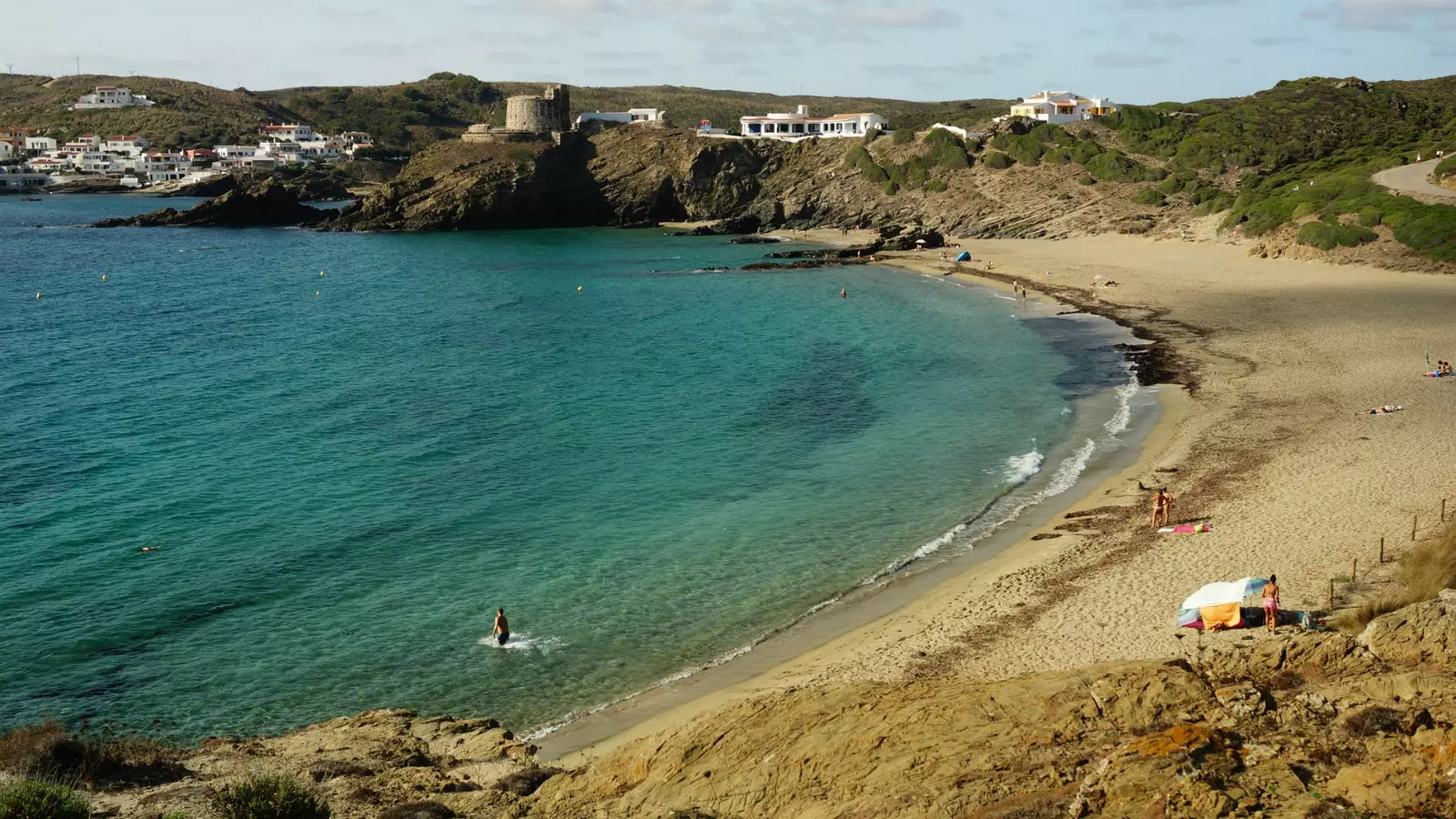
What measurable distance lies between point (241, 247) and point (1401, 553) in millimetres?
99677

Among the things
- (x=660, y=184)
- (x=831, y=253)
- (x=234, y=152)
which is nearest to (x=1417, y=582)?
(x=831, y=253)

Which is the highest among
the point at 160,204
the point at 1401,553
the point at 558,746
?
the point at 160,204

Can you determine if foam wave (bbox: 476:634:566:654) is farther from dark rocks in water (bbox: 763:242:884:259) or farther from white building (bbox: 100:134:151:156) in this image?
white building (bbox: 100:134:151:156)

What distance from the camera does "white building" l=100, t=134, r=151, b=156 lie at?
180 meters

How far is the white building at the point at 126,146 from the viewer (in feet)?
589

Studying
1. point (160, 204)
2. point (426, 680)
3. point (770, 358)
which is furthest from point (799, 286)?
point (160, 204)

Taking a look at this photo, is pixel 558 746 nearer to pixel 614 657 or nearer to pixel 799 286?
pixel 614 657

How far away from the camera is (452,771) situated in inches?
593

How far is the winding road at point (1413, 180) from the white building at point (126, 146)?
592 ft

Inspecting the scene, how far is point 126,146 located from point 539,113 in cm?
10172

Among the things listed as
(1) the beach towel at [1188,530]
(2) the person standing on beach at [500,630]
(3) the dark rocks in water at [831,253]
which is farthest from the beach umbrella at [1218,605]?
(3) the dark rocks in water at [831,253]

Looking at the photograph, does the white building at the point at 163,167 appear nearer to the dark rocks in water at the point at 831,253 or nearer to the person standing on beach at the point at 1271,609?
the dark rocks in water at the point at 831,253

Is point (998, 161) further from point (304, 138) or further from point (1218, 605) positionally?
point (304, 138)

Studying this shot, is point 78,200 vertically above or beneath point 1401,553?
above
